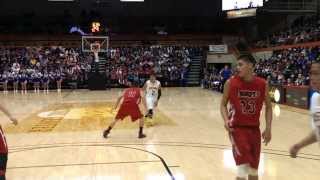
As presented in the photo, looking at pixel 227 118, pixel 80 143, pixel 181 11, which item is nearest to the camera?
pixel 227 118

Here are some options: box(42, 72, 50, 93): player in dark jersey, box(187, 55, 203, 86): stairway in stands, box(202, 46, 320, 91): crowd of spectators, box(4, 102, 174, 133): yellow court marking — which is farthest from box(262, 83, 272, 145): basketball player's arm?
box(187, 55, 203, 86): stairway in stands

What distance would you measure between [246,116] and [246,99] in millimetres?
177

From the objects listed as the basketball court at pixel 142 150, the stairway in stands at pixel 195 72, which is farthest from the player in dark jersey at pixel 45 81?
the basketball court at pixel 142 150

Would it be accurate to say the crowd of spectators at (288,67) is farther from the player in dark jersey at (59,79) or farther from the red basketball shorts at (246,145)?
the red basketball shorts at (246,145)

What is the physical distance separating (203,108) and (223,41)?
2334cm

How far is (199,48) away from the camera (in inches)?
1593

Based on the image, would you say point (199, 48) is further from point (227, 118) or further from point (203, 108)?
point (227, 118)

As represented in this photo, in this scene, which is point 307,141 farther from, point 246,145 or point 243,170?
point 243,170

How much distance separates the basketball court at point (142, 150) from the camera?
7.59 meters

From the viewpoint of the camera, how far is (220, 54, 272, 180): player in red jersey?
197 inches

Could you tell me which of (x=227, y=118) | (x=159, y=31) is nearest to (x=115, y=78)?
(x=159, y=31)

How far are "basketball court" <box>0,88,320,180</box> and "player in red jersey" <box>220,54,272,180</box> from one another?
224 cm

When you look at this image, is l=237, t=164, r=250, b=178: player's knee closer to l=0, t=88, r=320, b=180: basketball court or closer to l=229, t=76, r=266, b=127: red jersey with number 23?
l=229, t=76, r=266, b=127: red jersey with number 23

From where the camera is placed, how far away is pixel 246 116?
505 cm
